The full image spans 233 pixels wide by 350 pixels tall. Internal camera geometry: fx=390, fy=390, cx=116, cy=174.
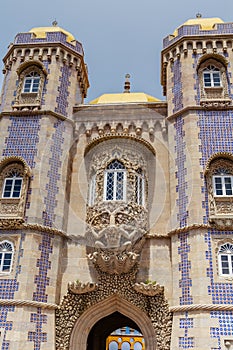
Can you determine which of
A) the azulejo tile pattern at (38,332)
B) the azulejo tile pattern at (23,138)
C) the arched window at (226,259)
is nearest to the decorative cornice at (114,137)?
the azulejo tile pattern at (23,138)

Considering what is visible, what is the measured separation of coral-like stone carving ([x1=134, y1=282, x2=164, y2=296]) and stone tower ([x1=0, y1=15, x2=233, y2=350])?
0.13 ft

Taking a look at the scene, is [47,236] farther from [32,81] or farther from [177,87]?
[177,87]

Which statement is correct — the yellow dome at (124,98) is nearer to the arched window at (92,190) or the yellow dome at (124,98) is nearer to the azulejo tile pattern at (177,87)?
the azulejo tile pattern at (177,87)

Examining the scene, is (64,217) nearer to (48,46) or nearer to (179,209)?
(179,209)

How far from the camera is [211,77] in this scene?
1895 centimetres

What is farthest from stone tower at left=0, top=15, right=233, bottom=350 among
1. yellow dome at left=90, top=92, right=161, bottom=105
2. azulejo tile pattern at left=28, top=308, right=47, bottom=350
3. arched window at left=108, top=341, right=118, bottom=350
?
arched window at left=108, top=341, right=118, bottom=350

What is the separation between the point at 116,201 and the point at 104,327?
8.35m

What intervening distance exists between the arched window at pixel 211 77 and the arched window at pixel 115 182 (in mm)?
5913

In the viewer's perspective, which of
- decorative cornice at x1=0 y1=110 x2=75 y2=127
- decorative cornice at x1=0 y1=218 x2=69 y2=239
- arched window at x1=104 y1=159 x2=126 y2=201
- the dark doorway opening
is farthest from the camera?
the dark doorway opening

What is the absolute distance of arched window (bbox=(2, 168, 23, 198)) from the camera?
16.8 metres

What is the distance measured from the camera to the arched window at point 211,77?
18.8 metres

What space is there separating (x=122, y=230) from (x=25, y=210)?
13.5ft

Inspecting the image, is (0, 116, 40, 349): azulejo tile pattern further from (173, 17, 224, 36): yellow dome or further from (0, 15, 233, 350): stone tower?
(173, 17, 224, 36): yellow dome

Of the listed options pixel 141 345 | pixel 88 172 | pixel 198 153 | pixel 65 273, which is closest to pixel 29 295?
pixel 65 273
